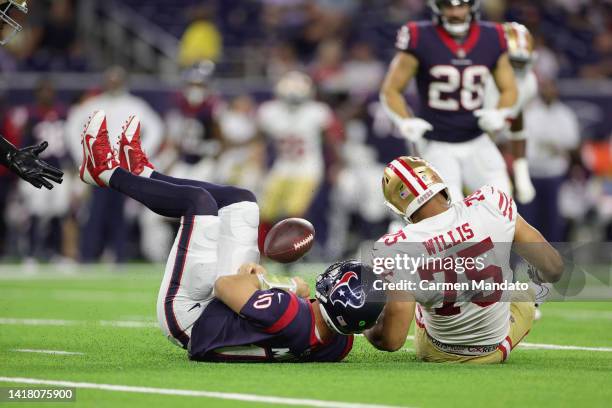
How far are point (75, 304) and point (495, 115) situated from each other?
381cm

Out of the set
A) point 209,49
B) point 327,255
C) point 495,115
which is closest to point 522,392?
point 495,115

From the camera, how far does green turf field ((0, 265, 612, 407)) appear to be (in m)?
5.08

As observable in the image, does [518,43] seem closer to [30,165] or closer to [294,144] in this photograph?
[30,165]

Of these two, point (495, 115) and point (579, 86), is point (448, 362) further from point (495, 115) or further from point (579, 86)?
point (579, 86)

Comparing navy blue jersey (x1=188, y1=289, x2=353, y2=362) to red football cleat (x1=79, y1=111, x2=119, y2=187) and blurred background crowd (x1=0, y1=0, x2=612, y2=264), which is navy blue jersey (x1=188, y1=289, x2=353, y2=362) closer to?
red football cleat (x1=79, y1=111, x2=119, y2=187)

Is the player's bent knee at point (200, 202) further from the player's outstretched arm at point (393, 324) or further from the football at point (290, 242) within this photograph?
the player's outstretched arm at point (393, 324)

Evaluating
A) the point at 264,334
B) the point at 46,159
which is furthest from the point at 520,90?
the point at 46,159

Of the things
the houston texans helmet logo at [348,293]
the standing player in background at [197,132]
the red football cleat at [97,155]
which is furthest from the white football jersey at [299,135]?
the houston texans helmet logo at [348,293]

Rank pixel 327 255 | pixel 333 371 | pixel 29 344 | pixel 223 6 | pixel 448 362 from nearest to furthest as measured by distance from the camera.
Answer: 1. pixel 333 371
2. pixel 448 362
3. pixel 29 344
4. pixel 327 255
5. pixel 223 6

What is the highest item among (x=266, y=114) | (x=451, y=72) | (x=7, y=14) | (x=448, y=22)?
(x=448, y=22)

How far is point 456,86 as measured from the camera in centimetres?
877

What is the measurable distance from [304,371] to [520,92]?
171 inches

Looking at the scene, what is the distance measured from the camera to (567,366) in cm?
626

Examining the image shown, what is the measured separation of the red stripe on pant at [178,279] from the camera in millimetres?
6285
